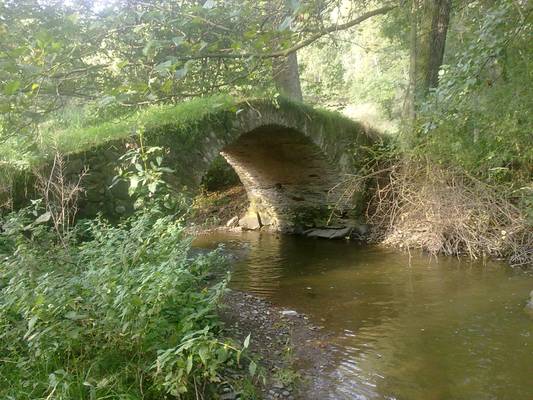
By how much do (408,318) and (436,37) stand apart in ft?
15.4

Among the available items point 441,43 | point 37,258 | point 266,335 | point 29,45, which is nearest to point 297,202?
point 441,43

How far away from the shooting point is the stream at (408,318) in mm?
3533

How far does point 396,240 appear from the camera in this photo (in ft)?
27.5

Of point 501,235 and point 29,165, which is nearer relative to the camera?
point 29,165

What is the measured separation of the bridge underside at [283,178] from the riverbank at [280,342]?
4.18 meters

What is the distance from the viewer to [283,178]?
10.8 meters

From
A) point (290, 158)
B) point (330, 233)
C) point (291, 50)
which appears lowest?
point (330, 233)

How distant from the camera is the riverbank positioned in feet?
11.5

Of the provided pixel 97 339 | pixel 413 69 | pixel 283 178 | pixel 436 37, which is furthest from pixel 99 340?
pixel 283 178

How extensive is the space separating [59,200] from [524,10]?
4.47m

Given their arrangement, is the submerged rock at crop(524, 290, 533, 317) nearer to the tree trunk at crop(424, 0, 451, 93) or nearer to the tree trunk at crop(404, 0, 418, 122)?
the tree trunk at crop(404, 0, 418, 122)

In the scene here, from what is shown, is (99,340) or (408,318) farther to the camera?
(408,318)

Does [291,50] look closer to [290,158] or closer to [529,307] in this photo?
[529,307]

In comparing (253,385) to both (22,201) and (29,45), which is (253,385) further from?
(22,201)
